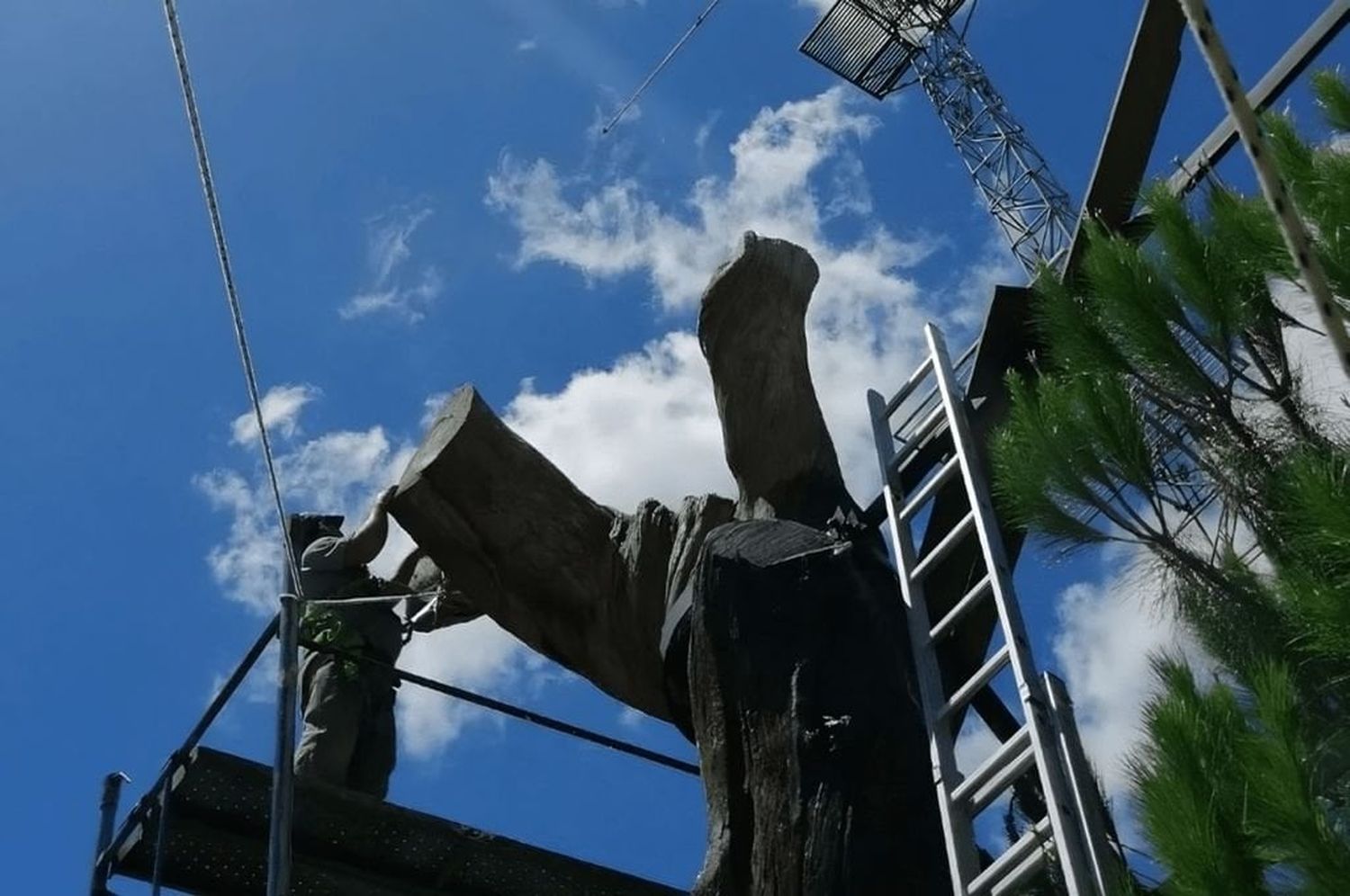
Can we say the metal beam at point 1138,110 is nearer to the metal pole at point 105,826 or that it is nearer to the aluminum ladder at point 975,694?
the aluminum ladder at point 975,694

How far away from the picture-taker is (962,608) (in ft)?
15.5

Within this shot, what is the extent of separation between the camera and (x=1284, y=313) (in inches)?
154

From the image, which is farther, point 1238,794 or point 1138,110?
point 1138,110

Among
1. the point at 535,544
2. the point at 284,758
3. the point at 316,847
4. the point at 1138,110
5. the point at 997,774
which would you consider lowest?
the point at 997,774

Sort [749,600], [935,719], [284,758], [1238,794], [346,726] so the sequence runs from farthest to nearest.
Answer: [346,726]
[284,758]
[935,719]
[749,600]
[1238,794]

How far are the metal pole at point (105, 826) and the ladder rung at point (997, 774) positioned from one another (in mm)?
2807

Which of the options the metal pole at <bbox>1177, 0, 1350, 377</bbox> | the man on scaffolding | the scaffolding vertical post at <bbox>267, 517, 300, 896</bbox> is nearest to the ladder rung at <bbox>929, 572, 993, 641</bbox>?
the scaffolding vertical post at <bbox>267, 517, 300, 896</bbox>

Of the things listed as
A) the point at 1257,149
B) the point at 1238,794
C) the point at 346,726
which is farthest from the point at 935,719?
the point at 1257,149

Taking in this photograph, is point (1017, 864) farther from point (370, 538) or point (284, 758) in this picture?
point (370, 538)

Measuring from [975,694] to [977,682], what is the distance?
0.11 m

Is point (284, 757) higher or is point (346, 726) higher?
point (346, 726)

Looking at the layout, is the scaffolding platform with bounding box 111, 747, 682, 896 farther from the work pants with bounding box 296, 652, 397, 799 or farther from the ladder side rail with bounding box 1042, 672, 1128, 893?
the ladder side rail with bounding box 1042, 672, 1128, 893

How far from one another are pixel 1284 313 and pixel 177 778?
3.56 meters

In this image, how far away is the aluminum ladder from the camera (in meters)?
4.01
